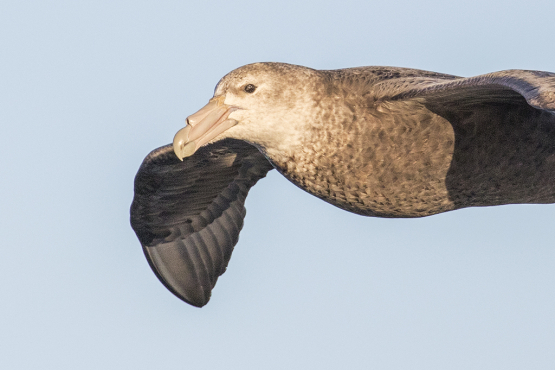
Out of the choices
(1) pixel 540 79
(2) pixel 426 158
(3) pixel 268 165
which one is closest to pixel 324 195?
(2) pixel 426 158

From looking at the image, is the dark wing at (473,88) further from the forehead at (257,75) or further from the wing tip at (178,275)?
the wing tip at (178,275)

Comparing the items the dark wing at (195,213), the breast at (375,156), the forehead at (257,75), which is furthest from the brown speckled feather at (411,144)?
the dark wing at (195,213)

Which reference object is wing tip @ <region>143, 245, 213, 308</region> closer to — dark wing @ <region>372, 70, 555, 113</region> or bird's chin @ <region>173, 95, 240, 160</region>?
bird's chin @ <region>173, 95, 240, 160</region>

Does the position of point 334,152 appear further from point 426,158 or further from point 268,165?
point 268,165

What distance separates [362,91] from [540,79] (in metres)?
1.50

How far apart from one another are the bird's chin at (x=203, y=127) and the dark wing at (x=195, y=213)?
2072 millimetres

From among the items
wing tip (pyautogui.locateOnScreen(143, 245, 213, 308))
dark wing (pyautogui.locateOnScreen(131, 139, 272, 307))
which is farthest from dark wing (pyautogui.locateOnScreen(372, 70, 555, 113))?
wing tip (pyautogui.locateOnScreen(143, 245, 213, 308))

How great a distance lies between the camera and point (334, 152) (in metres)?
7.36

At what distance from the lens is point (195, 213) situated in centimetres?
1039

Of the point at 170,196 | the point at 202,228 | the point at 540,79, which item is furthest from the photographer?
the point at 202,228

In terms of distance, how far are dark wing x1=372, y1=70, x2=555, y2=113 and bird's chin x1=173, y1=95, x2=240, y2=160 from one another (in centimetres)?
111

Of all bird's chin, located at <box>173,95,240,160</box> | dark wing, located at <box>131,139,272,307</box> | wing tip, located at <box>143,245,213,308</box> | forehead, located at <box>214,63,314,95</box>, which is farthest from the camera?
wing tip, located at <box>143,245,213,308</box>

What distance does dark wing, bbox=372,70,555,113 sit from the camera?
6281 mm

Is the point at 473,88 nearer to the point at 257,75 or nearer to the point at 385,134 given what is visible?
the point at 385,134
